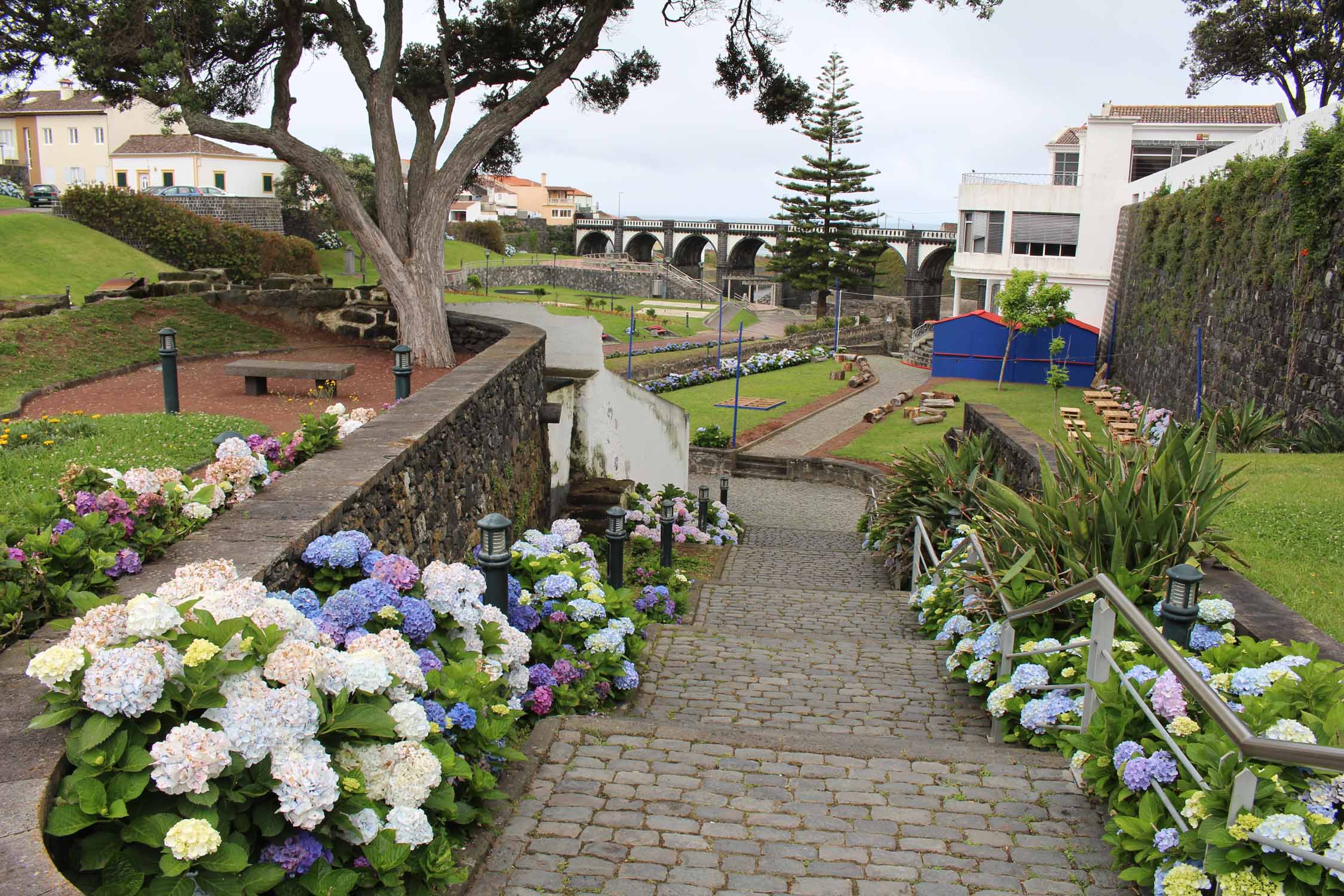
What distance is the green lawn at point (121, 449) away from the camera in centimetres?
526

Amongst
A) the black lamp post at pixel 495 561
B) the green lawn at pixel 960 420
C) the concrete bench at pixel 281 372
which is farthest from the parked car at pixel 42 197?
the black lamp post at pixel 495 561

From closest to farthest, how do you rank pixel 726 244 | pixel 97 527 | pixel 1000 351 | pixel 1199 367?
pixel 97 527 < pixel 1199 367 < pixel 1000 351 < pixel 726 244

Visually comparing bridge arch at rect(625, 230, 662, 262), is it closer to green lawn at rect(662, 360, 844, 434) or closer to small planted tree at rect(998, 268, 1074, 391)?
green lawn at rect(662, 360, 844, 434)

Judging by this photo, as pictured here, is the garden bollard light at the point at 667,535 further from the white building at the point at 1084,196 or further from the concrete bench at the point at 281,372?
the white building at the point at 1084,196

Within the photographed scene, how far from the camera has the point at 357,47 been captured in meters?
11.8

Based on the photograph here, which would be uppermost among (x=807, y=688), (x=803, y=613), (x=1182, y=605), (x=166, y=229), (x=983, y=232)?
(x=983, y=232)

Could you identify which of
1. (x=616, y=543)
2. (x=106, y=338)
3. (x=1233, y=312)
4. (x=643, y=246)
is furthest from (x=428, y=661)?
(x=643, y=246)

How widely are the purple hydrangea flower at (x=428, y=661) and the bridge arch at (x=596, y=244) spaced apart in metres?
89.5

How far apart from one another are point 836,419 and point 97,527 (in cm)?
2485

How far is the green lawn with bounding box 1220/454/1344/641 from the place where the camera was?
222 inches

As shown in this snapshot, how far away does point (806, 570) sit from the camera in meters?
12.4

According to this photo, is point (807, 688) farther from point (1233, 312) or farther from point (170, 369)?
point (1233, 312)

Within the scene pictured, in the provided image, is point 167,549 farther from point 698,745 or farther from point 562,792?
point 698,745

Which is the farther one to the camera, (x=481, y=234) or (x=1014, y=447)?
(x=481, y=234)
